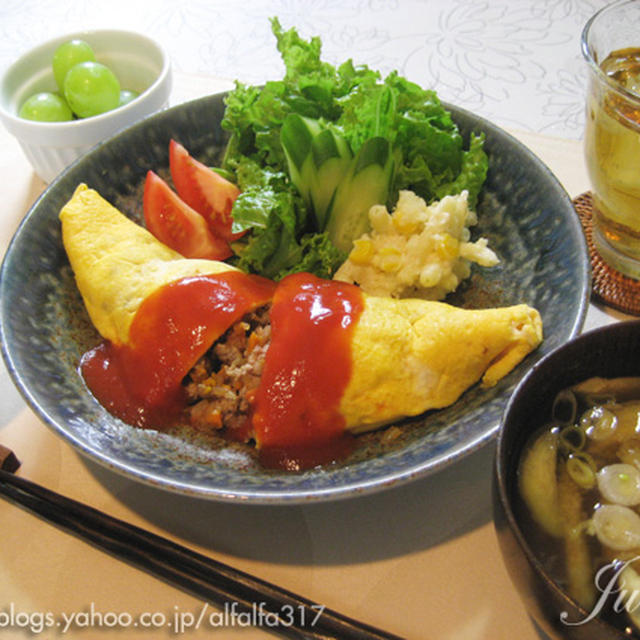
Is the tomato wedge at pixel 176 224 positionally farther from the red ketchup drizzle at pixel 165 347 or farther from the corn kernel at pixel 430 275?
the corn kernel at pixel 430 275

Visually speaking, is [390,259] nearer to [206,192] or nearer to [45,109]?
[206,192]

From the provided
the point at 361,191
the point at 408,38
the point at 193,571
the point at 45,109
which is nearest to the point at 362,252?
the point at 361,191

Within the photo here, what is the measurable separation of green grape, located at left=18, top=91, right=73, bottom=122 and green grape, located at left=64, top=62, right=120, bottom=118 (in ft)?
0.14

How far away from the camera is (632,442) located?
1.16 metres

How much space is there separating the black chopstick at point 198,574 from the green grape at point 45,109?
4.59 feet

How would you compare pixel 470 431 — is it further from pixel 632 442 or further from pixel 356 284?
pixel 356 284

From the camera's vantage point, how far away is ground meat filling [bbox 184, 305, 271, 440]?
1.63m

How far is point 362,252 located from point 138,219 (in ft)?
2.73

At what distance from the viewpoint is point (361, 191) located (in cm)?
184

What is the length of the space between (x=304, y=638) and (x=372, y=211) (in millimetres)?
1129

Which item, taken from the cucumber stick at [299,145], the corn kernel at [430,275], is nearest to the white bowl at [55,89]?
the cucumber stick at [299,145]

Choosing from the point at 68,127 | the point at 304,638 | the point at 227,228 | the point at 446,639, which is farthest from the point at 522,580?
the point at 68,127

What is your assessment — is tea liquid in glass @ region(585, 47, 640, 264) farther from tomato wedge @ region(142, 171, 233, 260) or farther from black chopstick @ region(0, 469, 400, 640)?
black chopstick @ region(0, 469, 400, 640)

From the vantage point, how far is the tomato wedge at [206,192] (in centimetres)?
201
